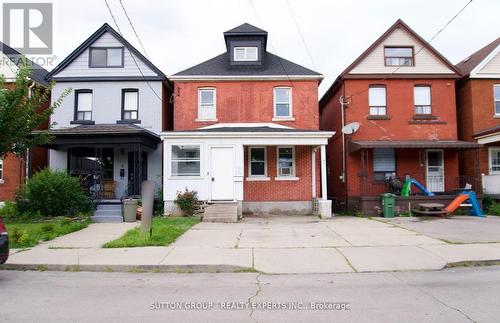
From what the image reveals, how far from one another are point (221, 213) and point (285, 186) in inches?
160

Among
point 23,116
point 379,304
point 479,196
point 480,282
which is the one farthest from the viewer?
point 479,196

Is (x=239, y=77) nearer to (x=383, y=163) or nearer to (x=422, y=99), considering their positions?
(x=383, y=163)

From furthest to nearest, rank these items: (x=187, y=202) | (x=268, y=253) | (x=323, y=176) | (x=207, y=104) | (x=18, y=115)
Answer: (x=207, y=104)
(x=323, y=176)
(x=187, y=202)
(x=18, y=115)
(x=268, y=253)

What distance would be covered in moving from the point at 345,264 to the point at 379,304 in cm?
247

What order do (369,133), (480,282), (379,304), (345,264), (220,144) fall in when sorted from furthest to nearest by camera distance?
(369,133), (220,144), (345,264), (480,282), (379,304)

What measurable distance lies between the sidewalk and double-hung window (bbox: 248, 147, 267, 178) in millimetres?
6393

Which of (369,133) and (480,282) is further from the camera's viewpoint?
(369,133)

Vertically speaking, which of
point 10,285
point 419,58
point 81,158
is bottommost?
point 10,285

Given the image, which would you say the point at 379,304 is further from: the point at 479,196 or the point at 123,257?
the point at 479,196

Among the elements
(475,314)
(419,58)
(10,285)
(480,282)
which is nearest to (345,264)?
(480,282)

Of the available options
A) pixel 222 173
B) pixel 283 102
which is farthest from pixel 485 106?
pixel 222 173

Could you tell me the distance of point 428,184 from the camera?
1888 centimetres

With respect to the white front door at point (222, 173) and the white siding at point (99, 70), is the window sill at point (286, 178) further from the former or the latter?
the white siding at point (99, 70)

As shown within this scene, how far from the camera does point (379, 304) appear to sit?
5.36 metres
